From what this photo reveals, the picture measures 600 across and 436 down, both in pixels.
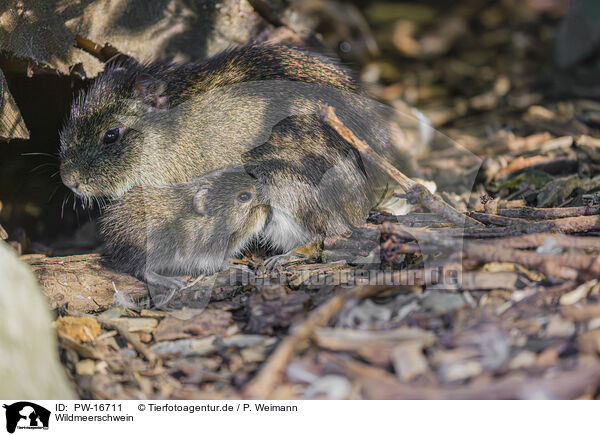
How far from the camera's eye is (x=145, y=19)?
3402mm

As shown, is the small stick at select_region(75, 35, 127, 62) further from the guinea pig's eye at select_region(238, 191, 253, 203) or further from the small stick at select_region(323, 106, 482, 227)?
the small stick at select_region(323, 106, 482, 227)

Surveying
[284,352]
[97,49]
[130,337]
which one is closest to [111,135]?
[97,49]

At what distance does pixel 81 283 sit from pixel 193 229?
24.8 inches

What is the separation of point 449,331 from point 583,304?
0.49 meters

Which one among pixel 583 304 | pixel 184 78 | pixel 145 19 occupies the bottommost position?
pixel 583 304

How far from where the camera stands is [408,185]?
2643 mm

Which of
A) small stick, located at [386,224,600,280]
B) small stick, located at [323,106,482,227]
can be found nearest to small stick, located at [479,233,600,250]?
small stick, located at [386,224,600,280]

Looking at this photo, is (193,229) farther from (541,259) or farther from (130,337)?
(541,259)

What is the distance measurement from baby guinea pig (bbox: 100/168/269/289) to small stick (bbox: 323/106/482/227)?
0.54m

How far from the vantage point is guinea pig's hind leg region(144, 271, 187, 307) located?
8.63 ft
